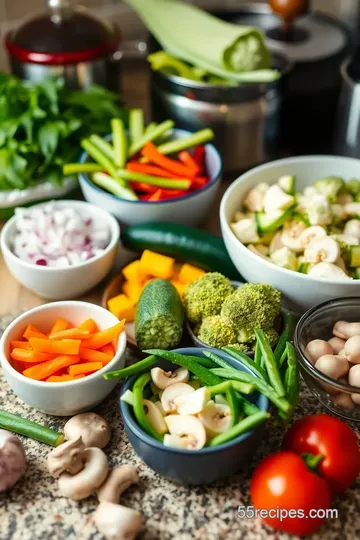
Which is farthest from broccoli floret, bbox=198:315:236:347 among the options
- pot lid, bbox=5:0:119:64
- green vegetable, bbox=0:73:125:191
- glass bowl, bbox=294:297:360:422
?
pot lid, bbox=5:0:119:64

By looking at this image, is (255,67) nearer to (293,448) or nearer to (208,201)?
(208,201)

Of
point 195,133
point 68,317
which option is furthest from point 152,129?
point 68,317

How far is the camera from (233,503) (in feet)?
3.42

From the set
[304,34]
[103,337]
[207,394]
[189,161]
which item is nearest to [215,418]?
[207,394]

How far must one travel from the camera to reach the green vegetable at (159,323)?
122 centimetres

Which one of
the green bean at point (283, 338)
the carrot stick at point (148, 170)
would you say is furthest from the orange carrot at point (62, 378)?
the carrot stick at point (148, 170)

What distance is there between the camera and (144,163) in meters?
1.57

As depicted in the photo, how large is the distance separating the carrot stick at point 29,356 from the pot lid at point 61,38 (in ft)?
2.71

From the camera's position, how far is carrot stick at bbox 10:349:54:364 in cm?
116

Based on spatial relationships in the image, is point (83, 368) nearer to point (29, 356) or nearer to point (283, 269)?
point (29, 356)

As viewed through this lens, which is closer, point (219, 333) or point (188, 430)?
point (188, 430)

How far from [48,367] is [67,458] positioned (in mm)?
180

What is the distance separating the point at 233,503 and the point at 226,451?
0.33 ft

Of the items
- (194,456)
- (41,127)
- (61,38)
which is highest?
(61,38)
